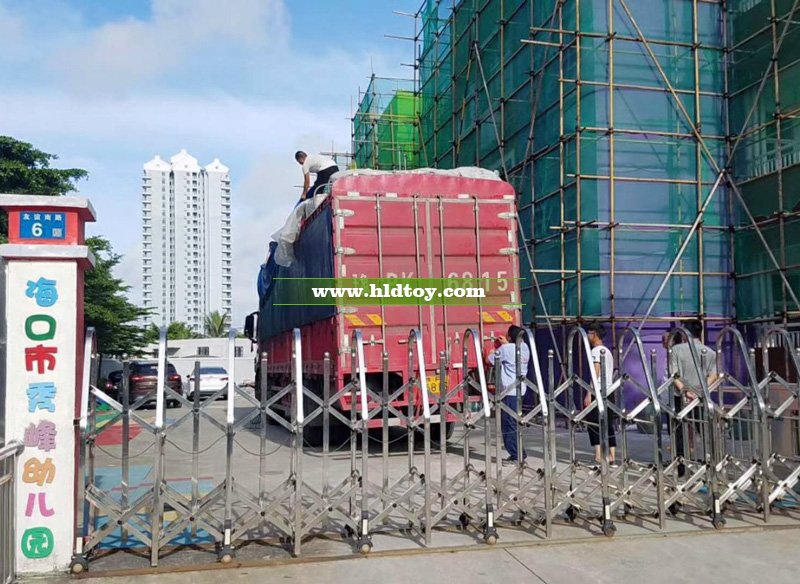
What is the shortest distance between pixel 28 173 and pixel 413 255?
23.7 metres

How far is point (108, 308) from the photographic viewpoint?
1312 inches

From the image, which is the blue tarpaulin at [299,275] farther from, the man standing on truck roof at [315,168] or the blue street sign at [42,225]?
the blue street sign at [42,225]

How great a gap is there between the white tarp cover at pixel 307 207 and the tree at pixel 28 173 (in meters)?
18.8

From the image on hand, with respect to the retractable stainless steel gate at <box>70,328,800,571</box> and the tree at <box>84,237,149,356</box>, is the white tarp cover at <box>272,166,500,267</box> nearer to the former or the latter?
the retractable stainless steel gate at <box>70,328,800,571</box>

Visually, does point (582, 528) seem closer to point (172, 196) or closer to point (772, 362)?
point (772, 362)

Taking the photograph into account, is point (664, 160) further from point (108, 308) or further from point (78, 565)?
point (108, 308)

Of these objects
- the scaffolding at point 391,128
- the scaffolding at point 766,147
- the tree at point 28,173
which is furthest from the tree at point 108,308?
the scaffolding at point 766,147

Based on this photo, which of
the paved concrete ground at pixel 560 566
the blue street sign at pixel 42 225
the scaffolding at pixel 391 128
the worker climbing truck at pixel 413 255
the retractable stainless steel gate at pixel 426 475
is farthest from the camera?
the scaffolding at pixel 391 128

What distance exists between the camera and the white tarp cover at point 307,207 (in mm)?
10109

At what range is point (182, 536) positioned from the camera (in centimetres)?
586

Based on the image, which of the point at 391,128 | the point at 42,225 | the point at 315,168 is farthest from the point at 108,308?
the point at 42,225

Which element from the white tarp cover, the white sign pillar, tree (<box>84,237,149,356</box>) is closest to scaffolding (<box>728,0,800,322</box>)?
the white tarp cover

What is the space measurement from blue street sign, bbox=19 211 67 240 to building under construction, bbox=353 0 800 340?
9.78 metres

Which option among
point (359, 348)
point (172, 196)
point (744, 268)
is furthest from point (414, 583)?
point (172, 196)
